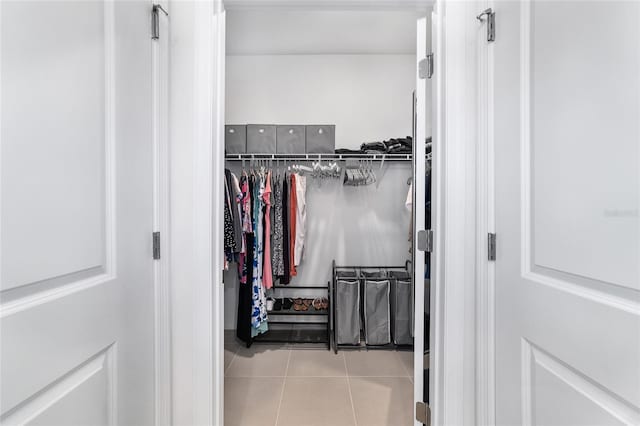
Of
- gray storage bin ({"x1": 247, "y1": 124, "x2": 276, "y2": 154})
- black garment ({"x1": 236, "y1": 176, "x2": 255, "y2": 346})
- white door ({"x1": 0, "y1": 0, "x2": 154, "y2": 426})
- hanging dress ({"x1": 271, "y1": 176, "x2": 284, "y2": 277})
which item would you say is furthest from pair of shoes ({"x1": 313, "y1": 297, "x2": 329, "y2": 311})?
white door ({"x1": 0, "y1": 0, "x2": 154, "y2": 426})

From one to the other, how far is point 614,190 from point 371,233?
2428 mm

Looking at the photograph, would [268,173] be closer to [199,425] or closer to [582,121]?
[199,425]

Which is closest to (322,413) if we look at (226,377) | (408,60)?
(226,377)

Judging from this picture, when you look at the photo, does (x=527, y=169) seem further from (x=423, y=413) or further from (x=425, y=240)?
(x=423, y=413)

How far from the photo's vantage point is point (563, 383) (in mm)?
755

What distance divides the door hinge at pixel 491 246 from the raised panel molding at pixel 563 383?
10.8 inches

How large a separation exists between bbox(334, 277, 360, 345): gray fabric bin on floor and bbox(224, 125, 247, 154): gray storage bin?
4.74 ft

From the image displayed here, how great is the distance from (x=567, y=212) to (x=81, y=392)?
1.24m

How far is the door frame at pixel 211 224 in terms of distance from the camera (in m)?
1.12

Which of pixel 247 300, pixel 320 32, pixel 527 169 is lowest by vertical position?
pixel 247 300

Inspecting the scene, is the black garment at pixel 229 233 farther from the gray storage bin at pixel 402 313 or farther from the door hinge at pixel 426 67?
the door hinge at pixel 426 67

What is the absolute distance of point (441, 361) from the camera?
116 cm

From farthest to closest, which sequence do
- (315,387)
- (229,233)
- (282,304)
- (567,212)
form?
(282,304)
(229,233)
(315,387)
(567,212)

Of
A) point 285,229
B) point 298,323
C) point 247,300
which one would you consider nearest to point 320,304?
point 298,323
